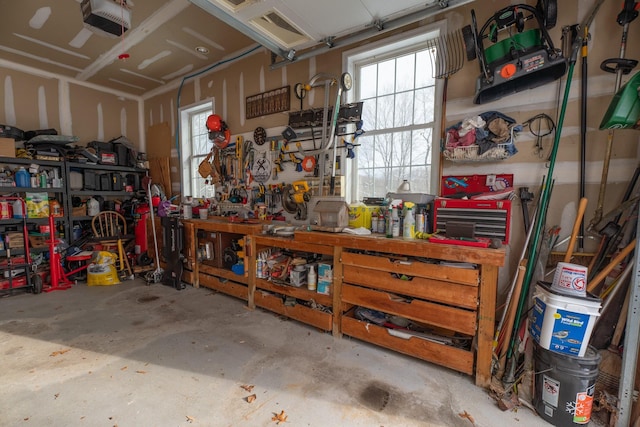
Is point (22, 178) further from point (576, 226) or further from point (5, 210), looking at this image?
point (576, 226)

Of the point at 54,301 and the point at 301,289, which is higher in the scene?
the point at 301,289

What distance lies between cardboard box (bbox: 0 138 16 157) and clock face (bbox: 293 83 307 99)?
3819mm

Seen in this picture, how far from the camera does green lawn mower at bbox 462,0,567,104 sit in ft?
6.12

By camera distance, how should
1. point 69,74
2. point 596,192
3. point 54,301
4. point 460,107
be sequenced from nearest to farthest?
point 596,192, point 460,107, point 54,301, point 69,74

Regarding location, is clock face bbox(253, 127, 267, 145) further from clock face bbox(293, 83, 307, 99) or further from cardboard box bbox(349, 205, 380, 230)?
cardboard box bbox(349, 205, 380, 230)

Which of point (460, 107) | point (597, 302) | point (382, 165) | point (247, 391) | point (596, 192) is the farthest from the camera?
point (382, 165)

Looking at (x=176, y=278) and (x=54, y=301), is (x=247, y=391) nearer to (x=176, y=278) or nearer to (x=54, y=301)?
(x=176, y=278)

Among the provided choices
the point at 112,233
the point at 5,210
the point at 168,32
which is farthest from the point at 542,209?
the point at 5,210

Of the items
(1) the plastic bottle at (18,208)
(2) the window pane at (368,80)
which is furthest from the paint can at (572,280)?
(1) the plastic bottle at (18,208)

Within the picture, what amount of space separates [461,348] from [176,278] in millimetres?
3301

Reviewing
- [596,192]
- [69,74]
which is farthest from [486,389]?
[69,74]

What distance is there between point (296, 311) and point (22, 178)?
4145mm

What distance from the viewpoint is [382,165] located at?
2797 millimetres

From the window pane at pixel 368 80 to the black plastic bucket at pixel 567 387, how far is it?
2589mm
